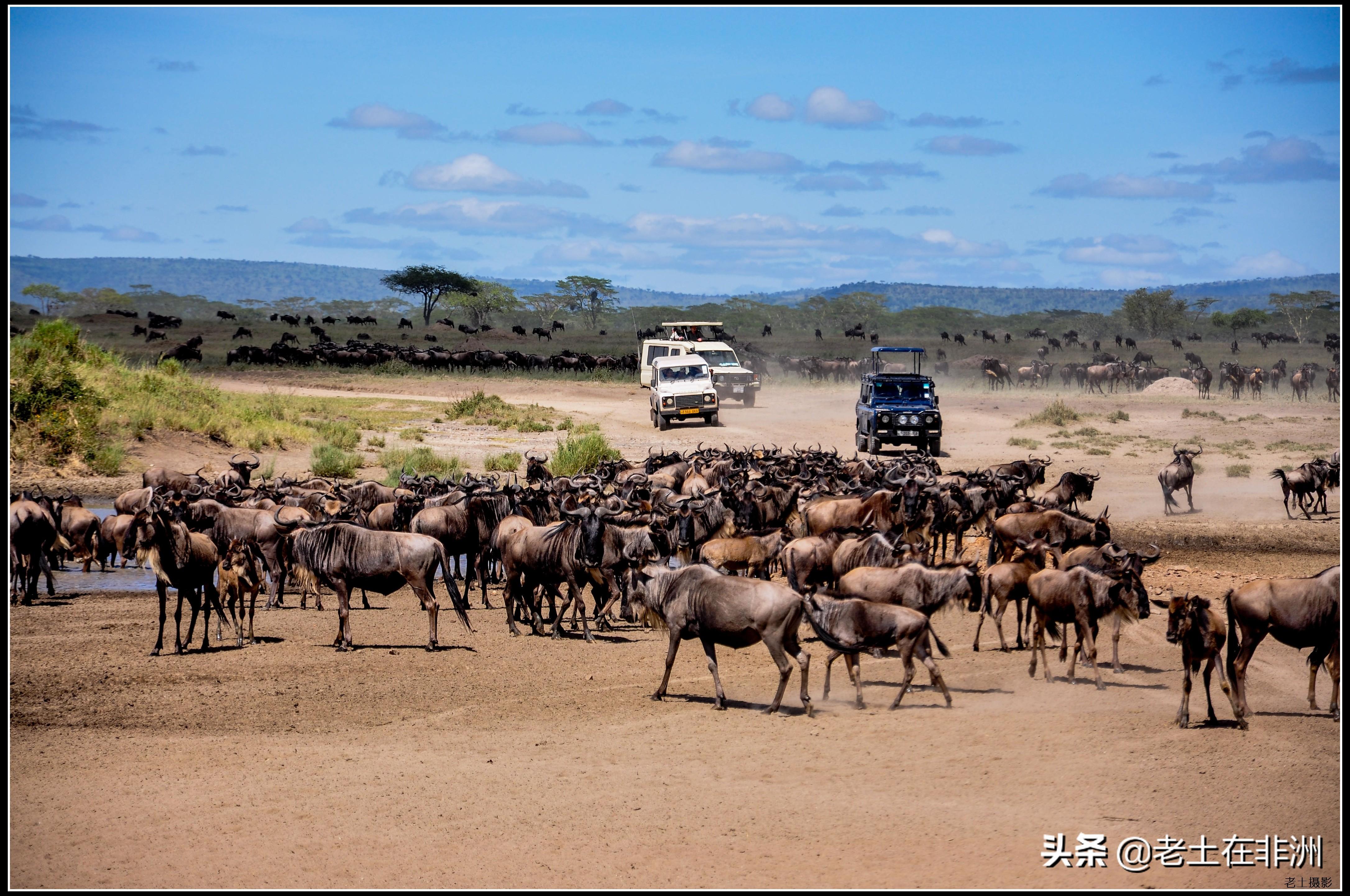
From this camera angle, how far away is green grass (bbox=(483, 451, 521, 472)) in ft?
97.5

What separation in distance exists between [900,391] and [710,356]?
1419 centimetres

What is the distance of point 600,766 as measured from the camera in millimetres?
10008

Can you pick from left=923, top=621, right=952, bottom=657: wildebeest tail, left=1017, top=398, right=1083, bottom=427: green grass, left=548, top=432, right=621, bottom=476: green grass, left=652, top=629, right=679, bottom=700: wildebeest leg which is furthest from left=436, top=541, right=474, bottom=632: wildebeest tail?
left=1017, top=398, right=1083, bottom=427: green grass

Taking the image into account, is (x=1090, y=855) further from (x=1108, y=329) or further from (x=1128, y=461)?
(x=1108, y=329)

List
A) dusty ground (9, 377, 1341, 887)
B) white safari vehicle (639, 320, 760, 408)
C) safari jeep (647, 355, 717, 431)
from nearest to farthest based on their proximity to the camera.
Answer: dusty ground (9, 377, 1341, 887)
safari jeep (647, 355, 717, 431)
white safari vehicle (639, 320, 760, 408)

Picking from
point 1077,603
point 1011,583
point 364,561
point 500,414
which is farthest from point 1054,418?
point 364,561

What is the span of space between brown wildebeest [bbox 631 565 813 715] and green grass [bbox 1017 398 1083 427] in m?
29.3

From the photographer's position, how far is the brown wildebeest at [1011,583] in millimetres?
13031

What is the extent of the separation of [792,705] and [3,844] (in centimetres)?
626

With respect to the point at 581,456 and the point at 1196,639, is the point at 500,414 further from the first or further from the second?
the point at 1196,639

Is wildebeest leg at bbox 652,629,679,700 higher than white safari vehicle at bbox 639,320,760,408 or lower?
lower

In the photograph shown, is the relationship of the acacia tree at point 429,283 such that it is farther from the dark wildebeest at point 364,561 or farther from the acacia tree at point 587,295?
the dark wildebeest at point 364,561

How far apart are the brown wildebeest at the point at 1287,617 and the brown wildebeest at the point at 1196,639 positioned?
0.11 meters

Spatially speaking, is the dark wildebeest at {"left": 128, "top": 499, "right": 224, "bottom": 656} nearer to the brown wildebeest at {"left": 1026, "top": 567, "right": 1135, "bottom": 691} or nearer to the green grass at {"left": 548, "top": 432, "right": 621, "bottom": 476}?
the brown wildebeest at {"left": 1026, "top": 567, "right": 1135, "bottom": 691}
